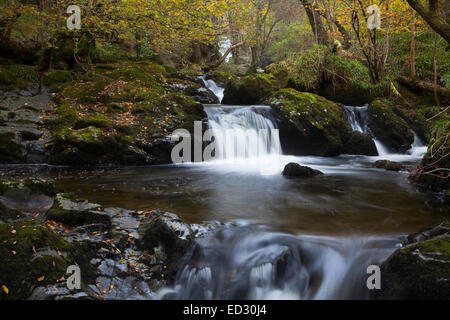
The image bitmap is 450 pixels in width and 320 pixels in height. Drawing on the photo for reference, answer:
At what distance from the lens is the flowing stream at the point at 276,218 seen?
372 cm

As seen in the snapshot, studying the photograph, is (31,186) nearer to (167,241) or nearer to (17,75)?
(167,241)

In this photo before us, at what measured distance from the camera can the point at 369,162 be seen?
10.3 m

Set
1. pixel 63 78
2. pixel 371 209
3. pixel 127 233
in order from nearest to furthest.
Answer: pixel 127 233, pixel 371 209, pixel 63 78

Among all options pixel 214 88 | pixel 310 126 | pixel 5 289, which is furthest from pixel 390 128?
pixel 5 289

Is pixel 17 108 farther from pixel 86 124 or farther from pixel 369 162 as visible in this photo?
pixel 369 162

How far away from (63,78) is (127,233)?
35.2ft

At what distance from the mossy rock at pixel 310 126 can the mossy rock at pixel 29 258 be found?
30.3ft

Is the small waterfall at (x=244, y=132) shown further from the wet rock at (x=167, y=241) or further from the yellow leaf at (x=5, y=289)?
the yellow leaf at (x=5, y=289)

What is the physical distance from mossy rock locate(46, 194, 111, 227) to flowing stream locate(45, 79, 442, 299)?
1133mm

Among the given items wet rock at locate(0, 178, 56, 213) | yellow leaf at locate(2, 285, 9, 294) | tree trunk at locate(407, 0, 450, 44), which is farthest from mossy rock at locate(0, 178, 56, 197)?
tree trunk at locate(407, 0, 450, 44)

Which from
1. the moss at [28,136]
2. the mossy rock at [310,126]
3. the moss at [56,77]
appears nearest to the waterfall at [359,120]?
the mossy rock at [310,126]

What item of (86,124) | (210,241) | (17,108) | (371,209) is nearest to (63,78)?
(17,108)

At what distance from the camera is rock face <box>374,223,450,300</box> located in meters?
2.95

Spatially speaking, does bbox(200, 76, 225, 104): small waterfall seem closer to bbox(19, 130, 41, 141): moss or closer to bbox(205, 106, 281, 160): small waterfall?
bbox(205, 106, 281, 160): small waterfall
